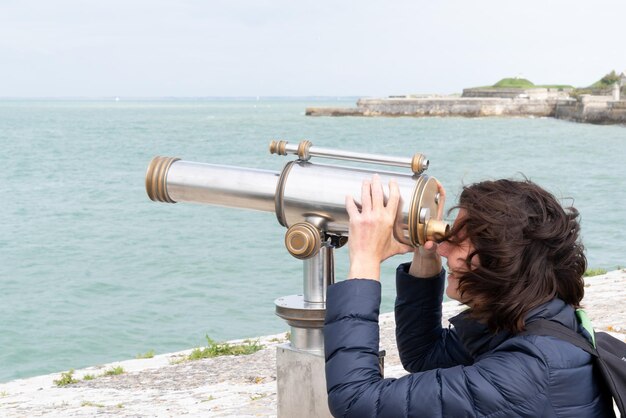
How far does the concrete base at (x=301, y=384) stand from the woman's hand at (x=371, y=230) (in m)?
0.40

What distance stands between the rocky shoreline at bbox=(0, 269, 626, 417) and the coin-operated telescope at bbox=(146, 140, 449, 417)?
219 cm

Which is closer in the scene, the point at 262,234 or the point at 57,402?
the point at 57,402

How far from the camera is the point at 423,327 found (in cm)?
236

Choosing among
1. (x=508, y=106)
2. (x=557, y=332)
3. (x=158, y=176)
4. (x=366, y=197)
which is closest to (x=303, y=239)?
(x=366, y=197)

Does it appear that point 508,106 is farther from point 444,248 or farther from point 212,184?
point 444,248

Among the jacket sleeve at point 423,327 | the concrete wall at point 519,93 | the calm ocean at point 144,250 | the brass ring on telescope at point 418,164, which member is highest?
the brass ring on telescope at point 418,164

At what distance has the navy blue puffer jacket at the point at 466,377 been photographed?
1791mm

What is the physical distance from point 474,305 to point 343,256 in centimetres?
1331

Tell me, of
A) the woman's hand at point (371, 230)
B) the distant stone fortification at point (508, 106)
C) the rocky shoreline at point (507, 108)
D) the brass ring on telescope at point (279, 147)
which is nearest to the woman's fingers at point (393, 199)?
the woman's hand at point (371, 230)

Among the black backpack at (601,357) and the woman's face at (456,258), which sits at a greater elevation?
the woman's face at (456,258)

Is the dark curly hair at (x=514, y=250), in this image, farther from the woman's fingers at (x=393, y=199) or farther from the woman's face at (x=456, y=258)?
the woman's fingers at (x=393, y=199)

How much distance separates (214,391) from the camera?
207 inches

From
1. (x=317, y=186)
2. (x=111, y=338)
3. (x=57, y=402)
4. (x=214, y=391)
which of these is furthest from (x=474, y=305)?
(x=111, y=338)

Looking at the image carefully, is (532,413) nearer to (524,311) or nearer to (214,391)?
(524,311)
